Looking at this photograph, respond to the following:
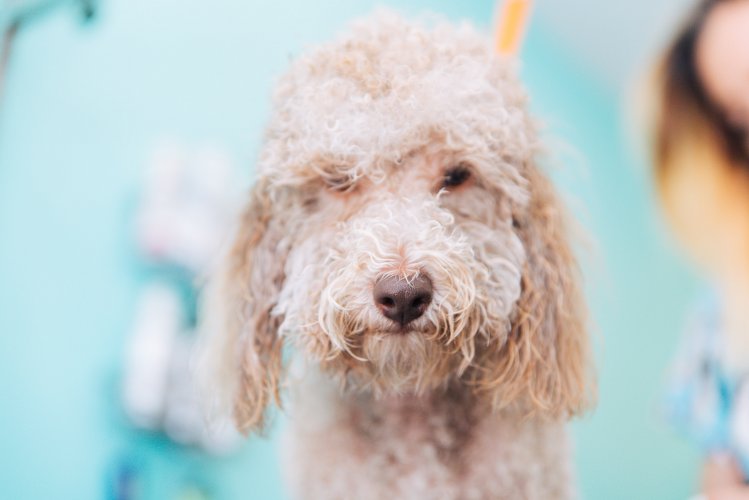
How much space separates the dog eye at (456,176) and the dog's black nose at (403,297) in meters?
0.15

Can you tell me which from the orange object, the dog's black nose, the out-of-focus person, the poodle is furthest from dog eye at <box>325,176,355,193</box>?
the out-of-focus person

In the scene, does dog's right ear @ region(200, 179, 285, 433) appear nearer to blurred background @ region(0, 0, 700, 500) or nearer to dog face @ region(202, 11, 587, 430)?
dog face @ region(202, 11, 587, 430)

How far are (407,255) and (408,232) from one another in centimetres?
3

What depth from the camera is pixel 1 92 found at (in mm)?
962

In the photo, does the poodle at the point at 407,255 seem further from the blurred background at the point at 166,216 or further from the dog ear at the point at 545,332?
the blurred background at the point at 166,216

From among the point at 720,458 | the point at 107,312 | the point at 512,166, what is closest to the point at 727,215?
the point at 720,458

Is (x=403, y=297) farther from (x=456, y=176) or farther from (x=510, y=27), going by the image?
(x=510, y=27)

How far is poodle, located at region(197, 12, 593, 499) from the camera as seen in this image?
0.69 m

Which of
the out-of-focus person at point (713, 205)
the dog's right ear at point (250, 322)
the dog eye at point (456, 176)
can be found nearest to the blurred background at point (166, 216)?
the out-of-focus person at point (713, 205)

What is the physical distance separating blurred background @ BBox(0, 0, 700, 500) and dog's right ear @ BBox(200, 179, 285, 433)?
27cm

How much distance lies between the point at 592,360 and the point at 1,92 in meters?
0.87

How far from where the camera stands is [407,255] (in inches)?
25.4

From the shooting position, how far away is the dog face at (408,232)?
0.67 m

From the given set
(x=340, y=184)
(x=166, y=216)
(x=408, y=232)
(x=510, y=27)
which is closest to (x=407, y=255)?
(x=408, y=232)
